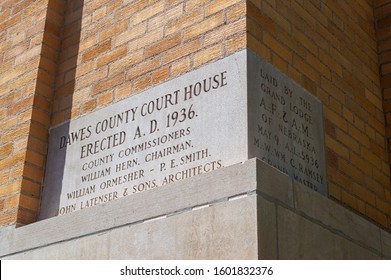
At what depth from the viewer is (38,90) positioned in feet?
13.0

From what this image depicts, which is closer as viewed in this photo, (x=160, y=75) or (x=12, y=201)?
(x=160, y=75)

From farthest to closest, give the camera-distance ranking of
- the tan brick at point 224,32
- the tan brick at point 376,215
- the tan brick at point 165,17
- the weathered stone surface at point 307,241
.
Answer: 1. the tan brick at point 376,215
2. the tan brick at point 165,17
3. the tan brick at point 224,32
4. the weathered stone surface at point 307,241

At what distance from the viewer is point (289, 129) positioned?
3.29 m

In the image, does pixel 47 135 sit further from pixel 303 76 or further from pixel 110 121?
pixel 303 76

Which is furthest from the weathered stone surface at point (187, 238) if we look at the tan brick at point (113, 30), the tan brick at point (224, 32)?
the tan brick at point (113, 30)

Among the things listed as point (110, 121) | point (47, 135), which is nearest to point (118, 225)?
point (110, 121)

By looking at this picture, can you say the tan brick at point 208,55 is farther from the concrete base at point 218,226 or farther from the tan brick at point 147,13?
the concrete base at point 218,226

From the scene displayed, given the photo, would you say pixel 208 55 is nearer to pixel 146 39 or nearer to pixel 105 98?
pixel 146 39

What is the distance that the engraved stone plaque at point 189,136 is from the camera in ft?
10.1

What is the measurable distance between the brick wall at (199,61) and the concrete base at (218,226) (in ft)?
1.02

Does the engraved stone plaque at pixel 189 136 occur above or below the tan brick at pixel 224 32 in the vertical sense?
below

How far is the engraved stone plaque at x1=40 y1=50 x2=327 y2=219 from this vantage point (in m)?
3.06

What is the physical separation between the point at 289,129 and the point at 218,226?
767 mm

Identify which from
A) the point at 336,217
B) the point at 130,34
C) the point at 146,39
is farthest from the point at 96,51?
the point at 336,217
